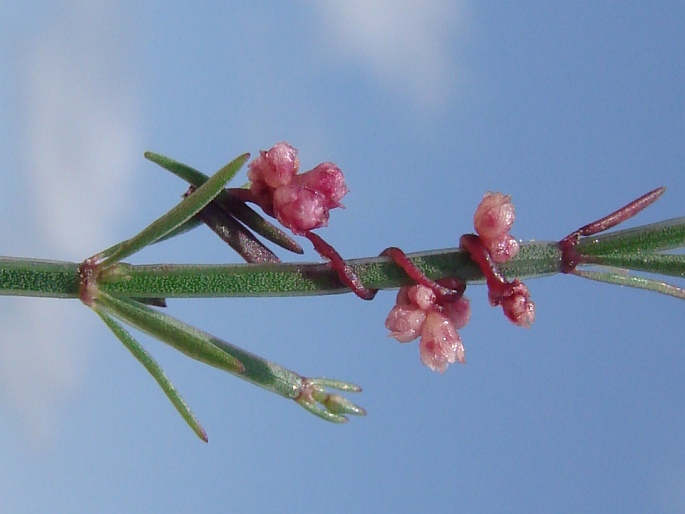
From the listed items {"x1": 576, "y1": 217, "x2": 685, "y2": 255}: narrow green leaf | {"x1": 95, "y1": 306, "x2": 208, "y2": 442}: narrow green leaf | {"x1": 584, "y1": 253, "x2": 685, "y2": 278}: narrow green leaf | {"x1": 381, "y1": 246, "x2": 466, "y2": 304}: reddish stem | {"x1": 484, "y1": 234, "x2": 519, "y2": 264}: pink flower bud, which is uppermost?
{"x1": 576, "y1": 217, "x2": 685, "y2": 255}: narrow green leaf

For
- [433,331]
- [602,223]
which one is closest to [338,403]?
[433,331]

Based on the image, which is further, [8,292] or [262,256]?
[262,256]

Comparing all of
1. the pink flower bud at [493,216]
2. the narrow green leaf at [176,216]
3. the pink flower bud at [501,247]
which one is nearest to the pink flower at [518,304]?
the pink flower bud at [501,247]

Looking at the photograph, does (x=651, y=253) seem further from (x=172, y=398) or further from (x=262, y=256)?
(x=172, y=398)

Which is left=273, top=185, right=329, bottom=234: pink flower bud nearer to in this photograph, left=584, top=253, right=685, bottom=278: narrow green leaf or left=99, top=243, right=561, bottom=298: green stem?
left=99, top=243, right=561, bottom=298: green stem

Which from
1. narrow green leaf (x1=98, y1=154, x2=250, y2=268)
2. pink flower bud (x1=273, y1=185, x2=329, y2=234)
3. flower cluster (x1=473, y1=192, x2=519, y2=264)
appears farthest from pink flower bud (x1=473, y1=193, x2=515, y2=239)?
narrow green leaf (x1=98, y1=154, x2=250, y2=268)

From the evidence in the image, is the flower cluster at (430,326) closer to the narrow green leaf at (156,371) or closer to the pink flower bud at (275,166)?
the pink flower bud at (275,166)
